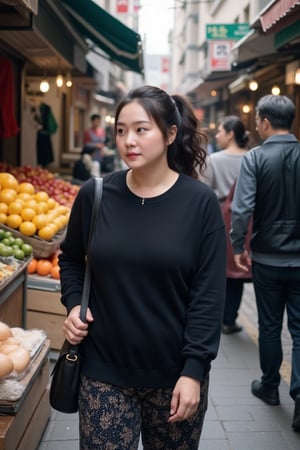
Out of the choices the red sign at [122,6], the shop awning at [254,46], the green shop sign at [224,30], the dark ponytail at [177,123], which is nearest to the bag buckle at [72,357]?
the dark ponytail at [177,123]

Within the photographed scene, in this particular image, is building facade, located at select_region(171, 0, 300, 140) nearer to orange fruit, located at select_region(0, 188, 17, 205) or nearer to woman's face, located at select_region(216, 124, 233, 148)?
woman's face, located at select_region(216, 124, 233, 148)

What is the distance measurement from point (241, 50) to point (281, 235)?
5.53 meters

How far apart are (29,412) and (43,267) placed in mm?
2157

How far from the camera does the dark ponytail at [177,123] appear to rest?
2.21m

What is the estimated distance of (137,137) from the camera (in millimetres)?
2174

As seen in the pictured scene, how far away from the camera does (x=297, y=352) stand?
407 centimetres

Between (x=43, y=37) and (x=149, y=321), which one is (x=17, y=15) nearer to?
(x=43, y=37)

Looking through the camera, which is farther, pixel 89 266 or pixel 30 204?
pixel 30 204

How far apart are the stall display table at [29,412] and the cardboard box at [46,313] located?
Result: 3.93ft

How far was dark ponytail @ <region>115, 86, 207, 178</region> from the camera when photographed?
2209 mm

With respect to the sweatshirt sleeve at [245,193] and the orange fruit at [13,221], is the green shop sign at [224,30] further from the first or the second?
the sweatshirt sleeve at [245,193]

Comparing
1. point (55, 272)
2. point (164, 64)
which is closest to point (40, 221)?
point (55, 272)

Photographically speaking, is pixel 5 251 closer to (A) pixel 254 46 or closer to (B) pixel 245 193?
(B) pixel 245 193

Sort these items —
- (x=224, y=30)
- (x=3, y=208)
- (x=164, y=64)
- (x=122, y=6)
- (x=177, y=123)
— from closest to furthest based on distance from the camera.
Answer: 1. (x=177, y=123)
2. (x=3, y=208)
3. (x=224, y=30)
4. (x=122, y=6)
5. (x=164, y=64)
